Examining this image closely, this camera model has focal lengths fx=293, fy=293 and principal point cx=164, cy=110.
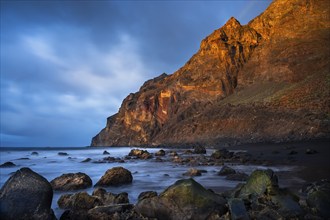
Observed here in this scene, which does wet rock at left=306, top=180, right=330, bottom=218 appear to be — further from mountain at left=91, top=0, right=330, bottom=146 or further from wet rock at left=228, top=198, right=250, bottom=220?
mountain at left=91, top=0, right=330, bottom=146

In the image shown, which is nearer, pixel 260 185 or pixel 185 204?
pixel 185 204

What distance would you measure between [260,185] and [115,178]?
8551mm

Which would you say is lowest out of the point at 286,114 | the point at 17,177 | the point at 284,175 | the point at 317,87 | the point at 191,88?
the point at 284,175

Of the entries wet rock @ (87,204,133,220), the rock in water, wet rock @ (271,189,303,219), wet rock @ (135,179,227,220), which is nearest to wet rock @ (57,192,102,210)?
wet rock @ (87,204,133,220)

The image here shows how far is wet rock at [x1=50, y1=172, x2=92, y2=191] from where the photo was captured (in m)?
14.0

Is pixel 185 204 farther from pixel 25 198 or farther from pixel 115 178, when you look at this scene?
pixel 115 178

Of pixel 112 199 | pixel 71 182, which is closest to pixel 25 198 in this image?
pixel 112 199

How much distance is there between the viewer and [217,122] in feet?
249

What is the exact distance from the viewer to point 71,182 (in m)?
14.4

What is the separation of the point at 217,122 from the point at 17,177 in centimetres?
6996

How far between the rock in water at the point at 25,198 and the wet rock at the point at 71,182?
238 inches

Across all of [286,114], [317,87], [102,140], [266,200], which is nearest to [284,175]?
[266,200]

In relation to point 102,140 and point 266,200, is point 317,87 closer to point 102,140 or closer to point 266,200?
point 266,200

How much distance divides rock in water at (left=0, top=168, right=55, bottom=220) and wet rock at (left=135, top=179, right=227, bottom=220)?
2.66 metres
